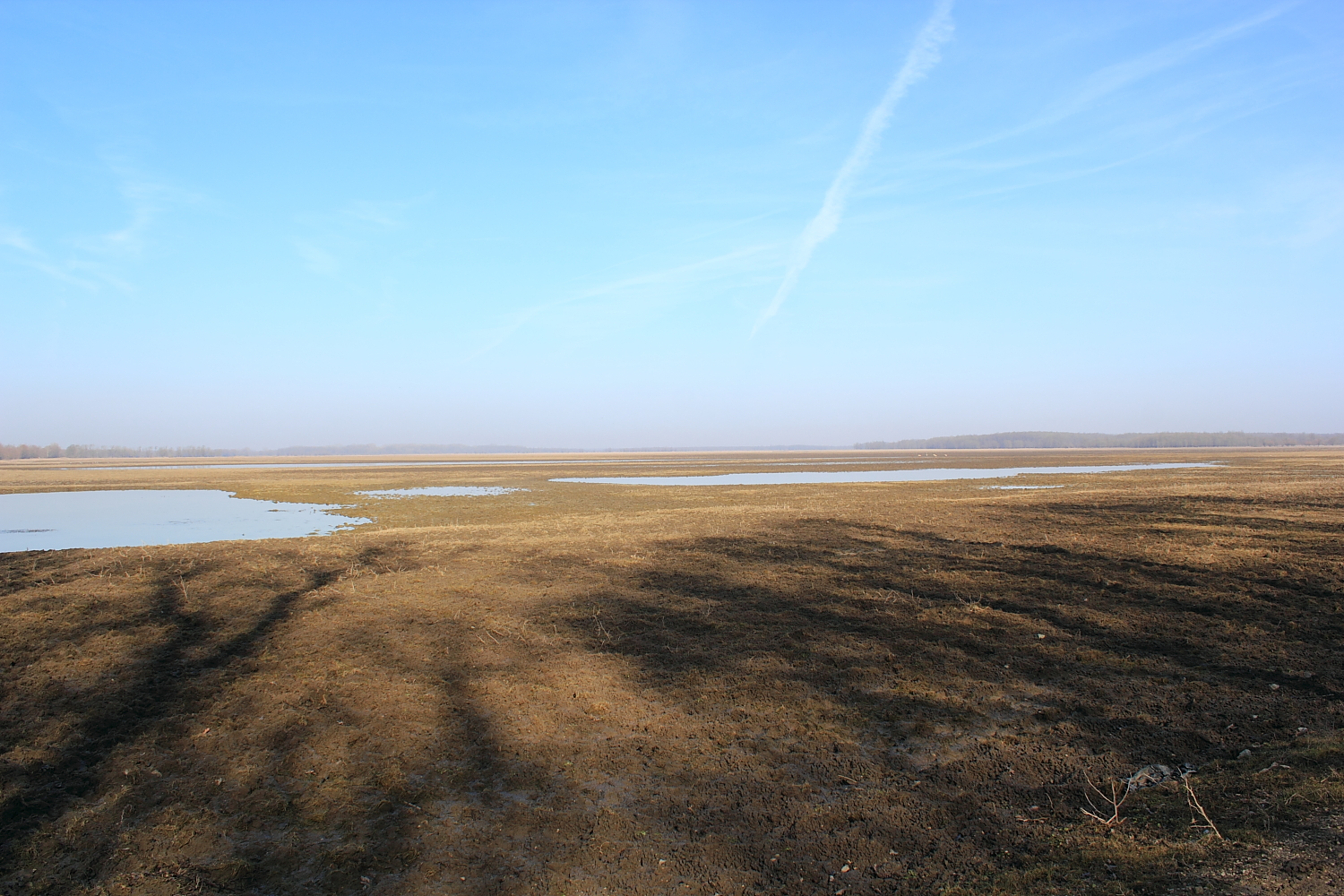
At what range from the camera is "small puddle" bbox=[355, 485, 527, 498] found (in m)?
37.7

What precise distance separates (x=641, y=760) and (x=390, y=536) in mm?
14567

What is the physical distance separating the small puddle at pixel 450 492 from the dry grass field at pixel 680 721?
22250 mm

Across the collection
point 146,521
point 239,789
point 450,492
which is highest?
point 450,492

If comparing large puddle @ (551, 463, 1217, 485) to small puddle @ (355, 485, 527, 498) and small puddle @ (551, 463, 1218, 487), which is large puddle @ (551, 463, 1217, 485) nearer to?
small puddle @ (551, 463, 1218, 487)

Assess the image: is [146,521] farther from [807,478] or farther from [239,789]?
[807,478]

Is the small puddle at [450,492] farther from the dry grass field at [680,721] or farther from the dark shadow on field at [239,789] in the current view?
the dark shadow on field at [239,789]

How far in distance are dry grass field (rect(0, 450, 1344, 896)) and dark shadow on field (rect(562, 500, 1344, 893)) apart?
1.8 inches

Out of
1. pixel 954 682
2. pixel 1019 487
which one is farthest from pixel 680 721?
pixel 1019 487

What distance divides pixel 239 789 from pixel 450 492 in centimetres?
3528

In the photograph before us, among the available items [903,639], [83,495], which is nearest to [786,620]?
[903,639]

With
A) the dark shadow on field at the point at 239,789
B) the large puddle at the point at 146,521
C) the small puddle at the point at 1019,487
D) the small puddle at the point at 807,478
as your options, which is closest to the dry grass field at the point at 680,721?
the dark shadow on field at the point at 239,789

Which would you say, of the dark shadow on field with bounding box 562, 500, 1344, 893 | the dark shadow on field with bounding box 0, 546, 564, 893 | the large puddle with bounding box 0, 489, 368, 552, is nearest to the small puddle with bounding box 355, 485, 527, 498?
the large puddle with bounding box 0, 489, 368, 552

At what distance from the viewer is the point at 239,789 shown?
20.9 ft

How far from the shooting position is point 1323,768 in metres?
5.91
